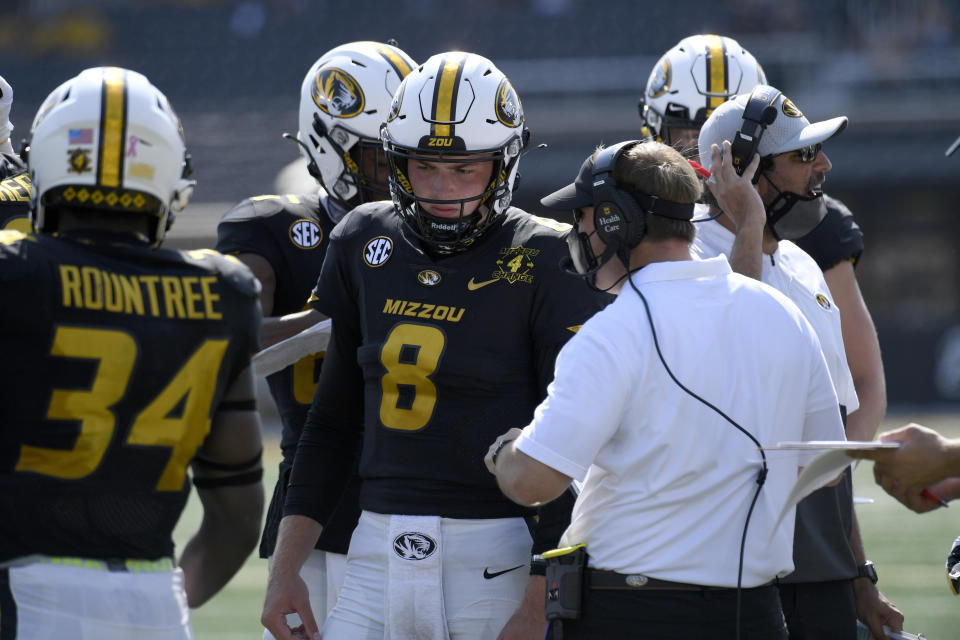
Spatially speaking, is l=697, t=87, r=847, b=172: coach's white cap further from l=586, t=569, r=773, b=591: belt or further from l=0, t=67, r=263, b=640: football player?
l=0, t=67, r=263, b=640: football player

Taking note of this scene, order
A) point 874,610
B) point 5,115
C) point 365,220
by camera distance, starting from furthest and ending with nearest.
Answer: point 5,115 < point 874,610 < point 365,220

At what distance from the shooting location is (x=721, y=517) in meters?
2.51

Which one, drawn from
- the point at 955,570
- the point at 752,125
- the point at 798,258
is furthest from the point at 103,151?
the point at 955,570

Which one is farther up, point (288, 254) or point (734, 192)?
point (734, 192)

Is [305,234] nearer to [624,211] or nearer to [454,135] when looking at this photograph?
[454,135]

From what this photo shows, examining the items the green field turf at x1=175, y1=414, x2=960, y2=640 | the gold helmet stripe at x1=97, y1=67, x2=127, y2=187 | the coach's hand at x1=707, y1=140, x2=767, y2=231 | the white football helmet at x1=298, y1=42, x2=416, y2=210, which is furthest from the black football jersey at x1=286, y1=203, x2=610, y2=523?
the green field turf at x1=175, y1=414, x2=960, y2=640

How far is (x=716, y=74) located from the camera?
5090mm

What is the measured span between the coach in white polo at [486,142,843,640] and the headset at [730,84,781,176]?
81 cm

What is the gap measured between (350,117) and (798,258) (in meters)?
1.40

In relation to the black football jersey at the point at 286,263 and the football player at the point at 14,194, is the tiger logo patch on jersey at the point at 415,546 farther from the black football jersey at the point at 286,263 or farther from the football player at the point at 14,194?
the football player at the point at 14,194

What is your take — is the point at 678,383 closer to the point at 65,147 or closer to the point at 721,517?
the point at 721,517

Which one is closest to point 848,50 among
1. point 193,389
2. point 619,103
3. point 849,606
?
point 619,103

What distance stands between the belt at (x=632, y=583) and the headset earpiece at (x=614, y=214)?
2.12ft

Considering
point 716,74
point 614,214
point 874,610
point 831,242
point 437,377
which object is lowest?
point 874,610
